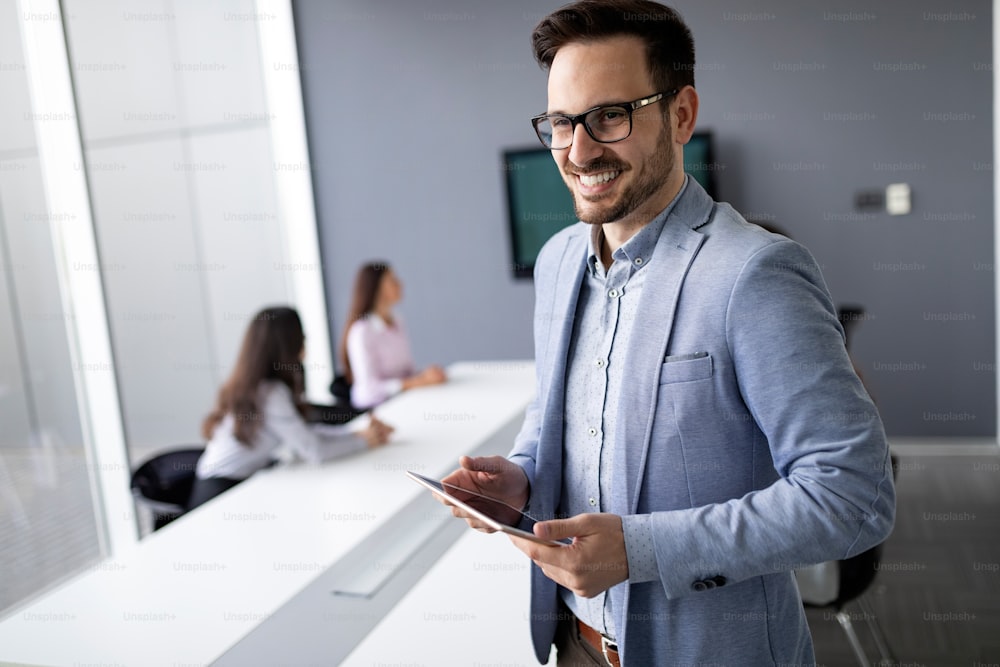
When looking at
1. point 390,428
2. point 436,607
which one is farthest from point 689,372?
point 390,428

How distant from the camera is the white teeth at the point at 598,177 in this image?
1.16 m

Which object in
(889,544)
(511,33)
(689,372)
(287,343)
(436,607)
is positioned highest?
(511,33)

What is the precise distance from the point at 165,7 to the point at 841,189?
4330 millimetres

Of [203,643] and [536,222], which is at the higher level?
[536,222]

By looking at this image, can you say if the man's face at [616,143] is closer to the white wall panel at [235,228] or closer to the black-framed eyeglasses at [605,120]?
the black-framed eyeglasses at [605,120]

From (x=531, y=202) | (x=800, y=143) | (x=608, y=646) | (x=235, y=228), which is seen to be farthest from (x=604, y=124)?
(x=235, y=228)

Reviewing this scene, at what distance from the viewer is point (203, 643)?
166 cm

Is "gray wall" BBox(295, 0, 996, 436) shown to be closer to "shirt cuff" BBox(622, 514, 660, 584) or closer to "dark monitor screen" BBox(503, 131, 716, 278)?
"dark monitor screen" BBox(503, 131, 716, 278)

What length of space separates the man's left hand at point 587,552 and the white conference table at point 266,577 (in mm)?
794

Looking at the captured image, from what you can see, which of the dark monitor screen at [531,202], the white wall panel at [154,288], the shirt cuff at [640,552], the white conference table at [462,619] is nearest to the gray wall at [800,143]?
the dark monitor screen at [531,202]

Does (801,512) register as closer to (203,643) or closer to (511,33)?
(203,643)

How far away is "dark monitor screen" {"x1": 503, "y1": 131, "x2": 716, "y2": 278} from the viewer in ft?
17.6

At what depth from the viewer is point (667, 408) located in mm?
1089

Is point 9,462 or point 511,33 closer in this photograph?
point 9,462
